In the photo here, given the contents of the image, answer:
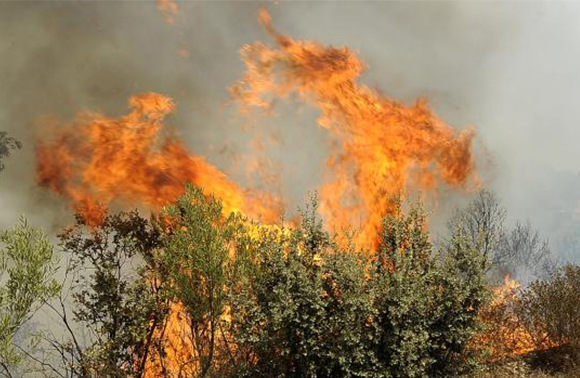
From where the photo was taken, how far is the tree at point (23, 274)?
1889cm

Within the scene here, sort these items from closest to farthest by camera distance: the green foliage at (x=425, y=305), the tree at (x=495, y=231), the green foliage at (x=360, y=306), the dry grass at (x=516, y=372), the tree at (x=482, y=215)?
the green foliage at (x=425, y=305), the green foliage at (x=360, y=306), the dry grass at (x=516, y=372), the tree at (x=495, y=231), the tree at (x=482, y=215)

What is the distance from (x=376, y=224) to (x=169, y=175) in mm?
17003

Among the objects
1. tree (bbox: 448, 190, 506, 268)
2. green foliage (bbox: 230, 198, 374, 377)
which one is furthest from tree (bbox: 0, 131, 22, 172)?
tree (bbox: 448, 190, 506, 268)

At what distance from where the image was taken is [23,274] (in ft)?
62.5

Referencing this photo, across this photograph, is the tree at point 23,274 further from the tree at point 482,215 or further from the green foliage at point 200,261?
the tree at point 482,215

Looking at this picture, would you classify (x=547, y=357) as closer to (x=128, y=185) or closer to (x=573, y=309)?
(x=573, y=309)

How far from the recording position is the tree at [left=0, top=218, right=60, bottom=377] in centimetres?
1889

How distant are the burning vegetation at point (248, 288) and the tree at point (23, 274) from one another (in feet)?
0.31

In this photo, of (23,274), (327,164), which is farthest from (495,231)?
(23,274)

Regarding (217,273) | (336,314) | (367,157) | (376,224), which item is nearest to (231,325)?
(217,273)

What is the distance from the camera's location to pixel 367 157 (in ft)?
136

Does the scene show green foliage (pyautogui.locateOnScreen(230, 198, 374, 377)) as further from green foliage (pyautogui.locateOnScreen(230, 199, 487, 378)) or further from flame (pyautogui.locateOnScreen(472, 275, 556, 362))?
flame (pyautogui.locateOnScreen(472, 275, 556, 362))

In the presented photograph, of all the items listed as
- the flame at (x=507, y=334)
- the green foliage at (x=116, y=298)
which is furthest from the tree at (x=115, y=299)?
the flame at (x=507, y=334)

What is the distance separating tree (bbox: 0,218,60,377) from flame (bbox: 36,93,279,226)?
50.7 ft
